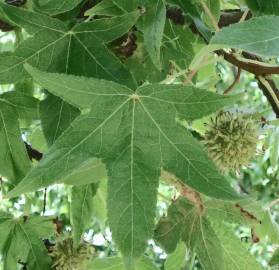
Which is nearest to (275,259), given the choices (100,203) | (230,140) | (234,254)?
(234,254)

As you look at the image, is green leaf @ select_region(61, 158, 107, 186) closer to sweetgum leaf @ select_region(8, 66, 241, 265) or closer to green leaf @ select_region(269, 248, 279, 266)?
sweetgum leaf @ select_region(8, 66, 241, 265)

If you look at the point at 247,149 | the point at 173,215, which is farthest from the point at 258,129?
the point at 173,215

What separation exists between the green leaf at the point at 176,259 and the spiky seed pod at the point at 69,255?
0.41ft

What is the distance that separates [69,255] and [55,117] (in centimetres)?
27

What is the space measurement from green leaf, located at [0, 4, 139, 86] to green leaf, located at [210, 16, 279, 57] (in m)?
0.15

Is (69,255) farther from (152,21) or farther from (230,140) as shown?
(152,21)

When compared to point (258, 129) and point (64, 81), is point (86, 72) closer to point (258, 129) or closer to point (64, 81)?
point (64, 81)

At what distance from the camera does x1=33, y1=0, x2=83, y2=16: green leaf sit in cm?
67

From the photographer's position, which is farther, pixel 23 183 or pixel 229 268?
pixel 229 268

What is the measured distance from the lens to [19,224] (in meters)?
0.90

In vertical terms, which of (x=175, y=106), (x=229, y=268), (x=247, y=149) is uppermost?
(x=175, y=106)

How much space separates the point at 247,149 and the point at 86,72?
25cm

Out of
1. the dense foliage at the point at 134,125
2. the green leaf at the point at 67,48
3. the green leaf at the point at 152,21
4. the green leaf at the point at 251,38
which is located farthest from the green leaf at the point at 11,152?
the green leaf at the point at 251,38

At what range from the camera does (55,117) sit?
74 centimetres
